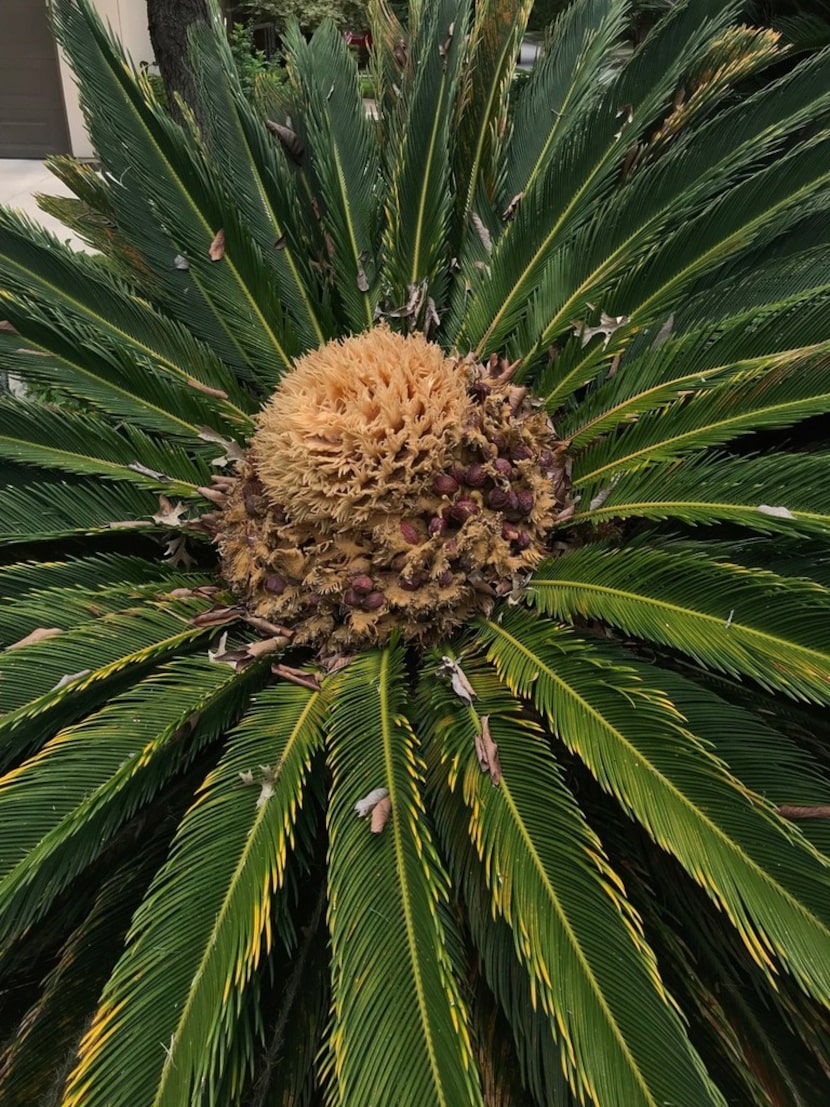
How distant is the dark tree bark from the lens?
142 inches

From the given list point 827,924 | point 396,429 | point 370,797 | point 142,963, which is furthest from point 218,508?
point 827,924

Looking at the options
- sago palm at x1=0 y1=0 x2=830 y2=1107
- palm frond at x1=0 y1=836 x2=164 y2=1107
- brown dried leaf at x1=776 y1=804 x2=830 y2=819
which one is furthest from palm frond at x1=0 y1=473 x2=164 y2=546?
brown dried leaf at x1=776 y1=804 x2=830 y2=819

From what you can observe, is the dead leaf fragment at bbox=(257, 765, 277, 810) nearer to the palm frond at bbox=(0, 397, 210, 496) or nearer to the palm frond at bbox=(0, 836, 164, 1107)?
the palm frond at bbox=(0, 836, 164, 1107)

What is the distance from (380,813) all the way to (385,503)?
0.64m

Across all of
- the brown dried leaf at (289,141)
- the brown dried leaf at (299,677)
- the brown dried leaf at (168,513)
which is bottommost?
the brown dried leaf at (299,677)

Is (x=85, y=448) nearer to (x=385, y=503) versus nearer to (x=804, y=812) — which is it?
(x=385, y=503)

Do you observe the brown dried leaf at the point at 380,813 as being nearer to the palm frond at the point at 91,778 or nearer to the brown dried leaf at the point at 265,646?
the palm frond at the point at 91,778

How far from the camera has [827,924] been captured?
98 centimetres

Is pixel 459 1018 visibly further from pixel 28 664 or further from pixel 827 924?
pixel 28 664

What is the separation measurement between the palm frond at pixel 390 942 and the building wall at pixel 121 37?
24.9ft

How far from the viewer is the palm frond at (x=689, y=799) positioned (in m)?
0.99

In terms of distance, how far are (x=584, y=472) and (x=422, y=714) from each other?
706mm

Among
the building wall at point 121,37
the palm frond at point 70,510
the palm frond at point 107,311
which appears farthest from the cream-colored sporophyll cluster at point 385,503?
the building wall at point 121,37

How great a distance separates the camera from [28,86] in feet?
30.3
